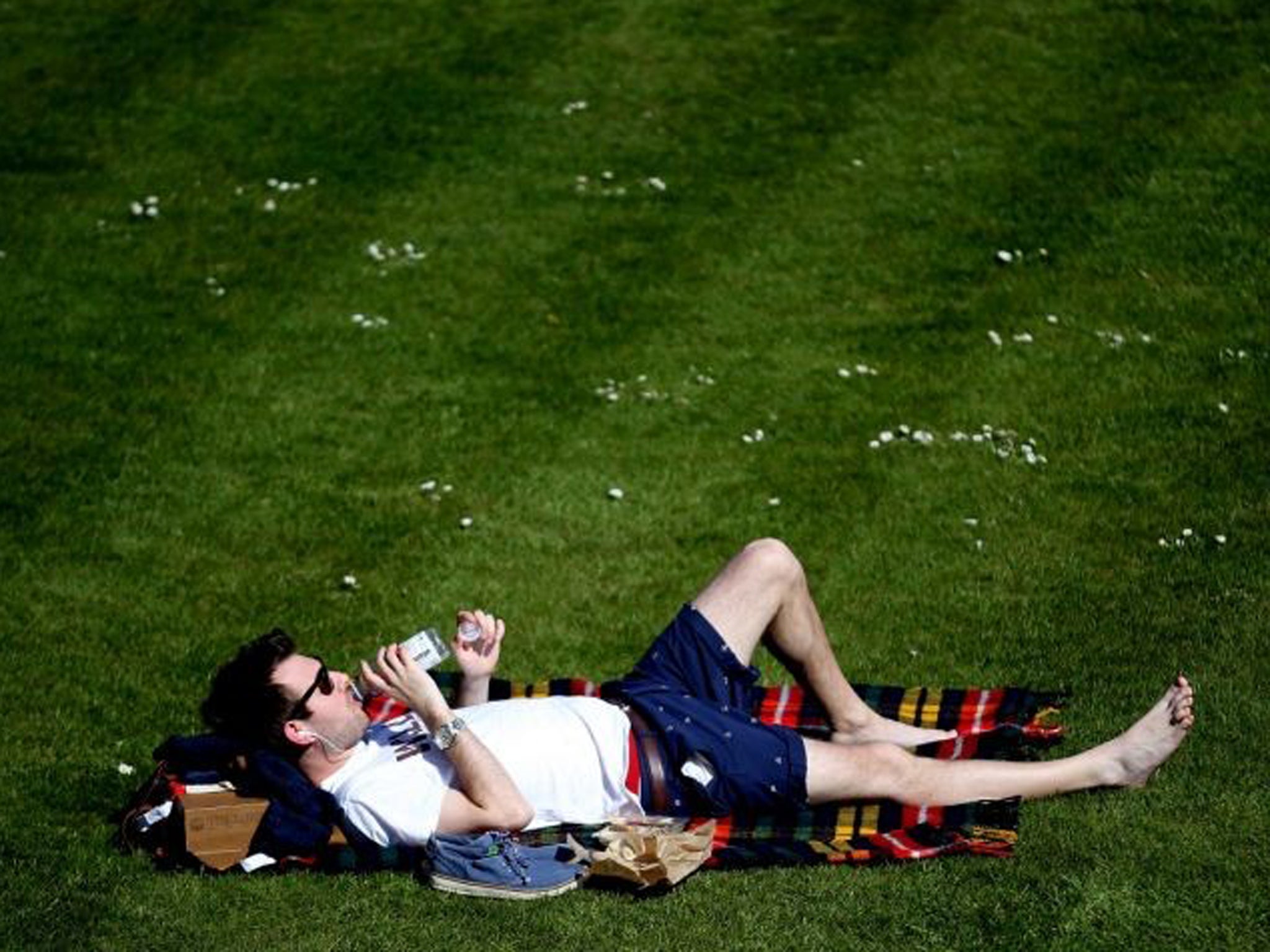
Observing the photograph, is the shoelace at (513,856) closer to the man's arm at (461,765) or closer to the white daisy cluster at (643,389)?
the man's arm at (461,765)

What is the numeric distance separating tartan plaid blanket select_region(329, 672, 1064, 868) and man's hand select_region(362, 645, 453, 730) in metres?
0.75

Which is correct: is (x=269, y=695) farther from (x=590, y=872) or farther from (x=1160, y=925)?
(x=1160, y=925)

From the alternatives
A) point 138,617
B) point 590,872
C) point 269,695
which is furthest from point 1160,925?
point 138,617

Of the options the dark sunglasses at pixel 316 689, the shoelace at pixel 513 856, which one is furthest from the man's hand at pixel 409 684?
the shoelace at pixel 513 856

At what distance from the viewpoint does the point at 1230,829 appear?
350 inches

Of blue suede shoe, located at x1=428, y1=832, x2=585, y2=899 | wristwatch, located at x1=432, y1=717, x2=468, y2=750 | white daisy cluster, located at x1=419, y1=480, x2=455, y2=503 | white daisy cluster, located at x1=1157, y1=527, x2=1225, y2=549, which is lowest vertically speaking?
white daisy cluster, located at x1=419, y1=480, x2=455, y2=503

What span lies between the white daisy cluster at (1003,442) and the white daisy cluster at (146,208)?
7.95 m

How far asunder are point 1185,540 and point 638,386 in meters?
4.48

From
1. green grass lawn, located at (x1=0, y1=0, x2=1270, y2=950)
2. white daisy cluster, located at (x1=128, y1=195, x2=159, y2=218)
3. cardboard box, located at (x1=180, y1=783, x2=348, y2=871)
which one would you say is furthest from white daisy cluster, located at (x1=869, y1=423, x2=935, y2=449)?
white daisy cluster, located at (x1=128, y1=195, x2=159, y2=218)

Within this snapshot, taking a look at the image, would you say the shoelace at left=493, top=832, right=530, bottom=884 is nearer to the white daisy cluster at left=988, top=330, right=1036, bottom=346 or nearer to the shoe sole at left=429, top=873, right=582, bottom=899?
the shoe sole at left=429, top=873, right=582, bottom=899

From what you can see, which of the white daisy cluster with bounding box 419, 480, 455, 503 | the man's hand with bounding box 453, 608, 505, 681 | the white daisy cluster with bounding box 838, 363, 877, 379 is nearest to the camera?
the man's hand with bounding box 453, 608, 505, 681

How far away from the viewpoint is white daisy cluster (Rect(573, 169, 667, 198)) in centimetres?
1752

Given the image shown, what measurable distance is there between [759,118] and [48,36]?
8045 millimetres

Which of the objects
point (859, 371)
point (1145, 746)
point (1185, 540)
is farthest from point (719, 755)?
point (859, 371)
